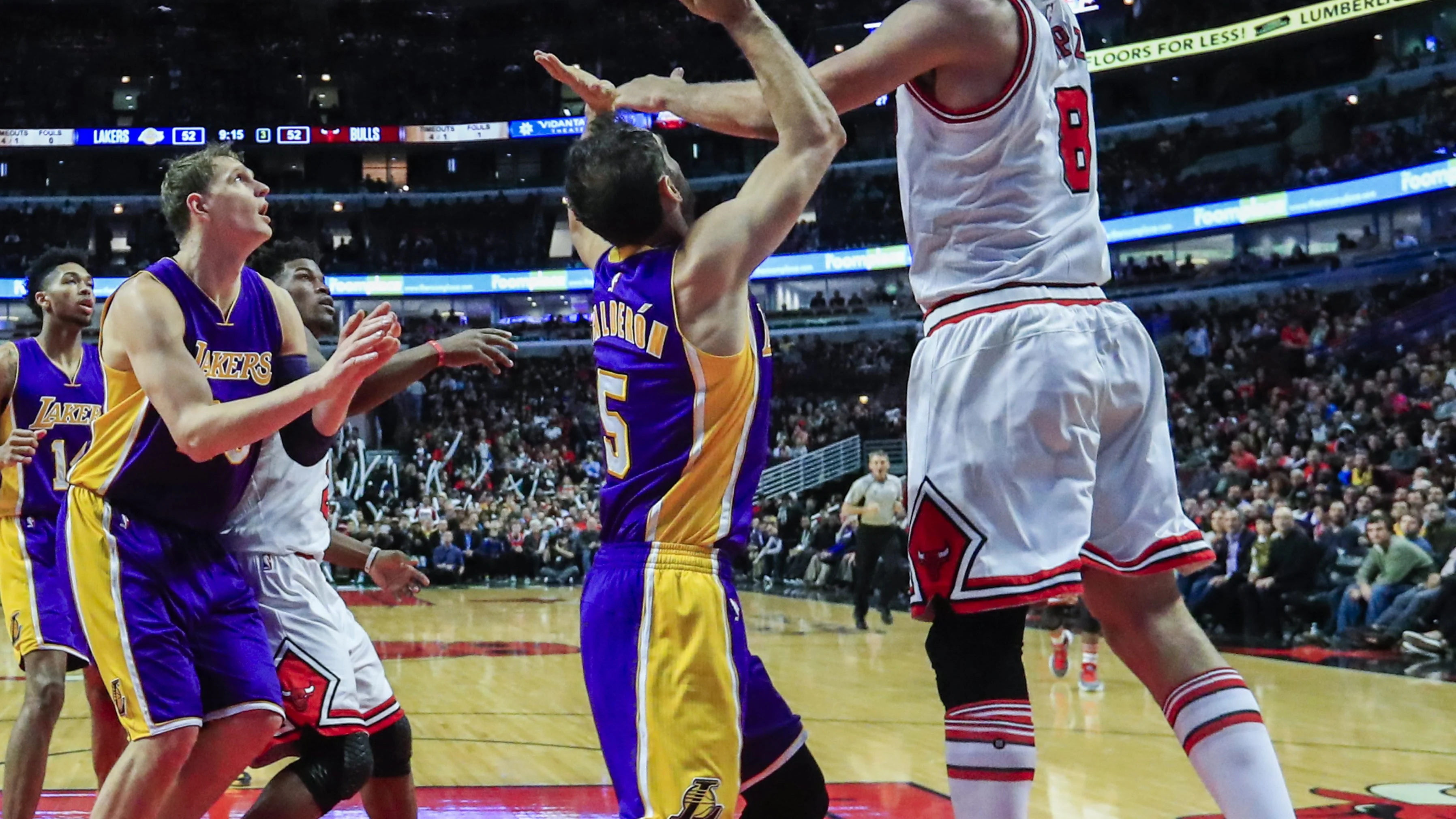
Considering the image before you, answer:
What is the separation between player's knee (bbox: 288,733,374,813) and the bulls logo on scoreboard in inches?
115

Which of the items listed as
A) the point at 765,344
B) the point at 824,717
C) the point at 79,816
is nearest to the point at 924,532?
the point at 765,344

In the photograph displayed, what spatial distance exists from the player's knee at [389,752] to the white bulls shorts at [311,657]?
31 millimetres

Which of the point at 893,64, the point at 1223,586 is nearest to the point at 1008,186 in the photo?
the point at 893,64

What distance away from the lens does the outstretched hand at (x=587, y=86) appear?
326cm

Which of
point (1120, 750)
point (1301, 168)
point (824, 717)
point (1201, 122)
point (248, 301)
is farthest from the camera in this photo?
point (1201, 122)

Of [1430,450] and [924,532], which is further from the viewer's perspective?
[1430,450]

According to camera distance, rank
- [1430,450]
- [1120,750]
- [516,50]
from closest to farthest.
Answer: [1120,750], [1430,450], [516,50]

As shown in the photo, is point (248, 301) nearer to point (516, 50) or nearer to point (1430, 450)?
point (1430, 450)

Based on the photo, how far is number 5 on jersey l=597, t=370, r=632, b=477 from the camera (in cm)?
281

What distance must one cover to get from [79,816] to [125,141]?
39408 millimetres

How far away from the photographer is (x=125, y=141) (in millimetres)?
40031

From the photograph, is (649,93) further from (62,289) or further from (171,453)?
(62,289)

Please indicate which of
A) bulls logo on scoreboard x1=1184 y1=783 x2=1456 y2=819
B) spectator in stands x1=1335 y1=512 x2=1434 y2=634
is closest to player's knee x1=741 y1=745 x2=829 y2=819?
bulls logo on scoreboard x1=1184 y1=783 x2=1456 y2=819

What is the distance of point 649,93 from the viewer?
2.97 meters
